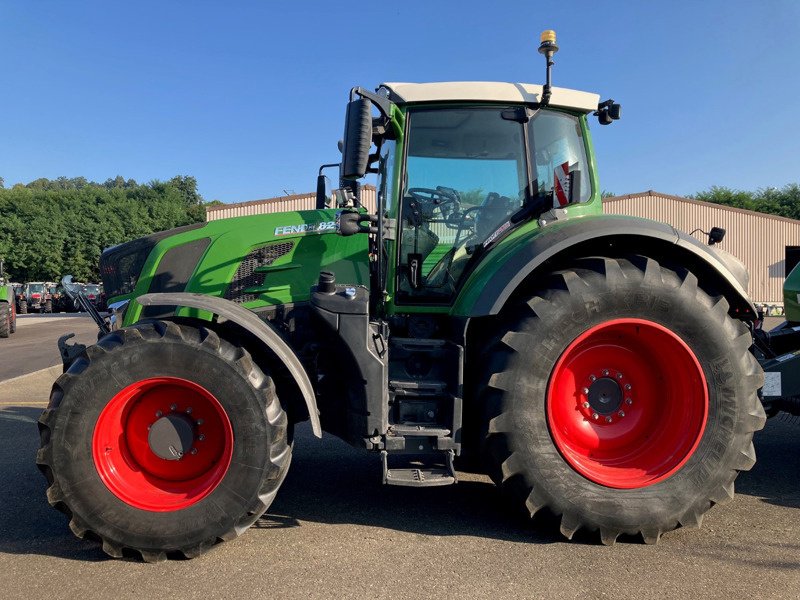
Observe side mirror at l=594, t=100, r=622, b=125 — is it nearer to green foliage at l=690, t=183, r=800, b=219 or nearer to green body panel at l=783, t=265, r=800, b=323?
green body panel at l=783, t=265, r=800, b=323

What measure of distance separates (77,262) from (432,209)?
43.8 m

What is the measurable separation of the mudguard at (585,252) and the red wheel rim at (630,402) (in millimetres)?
468

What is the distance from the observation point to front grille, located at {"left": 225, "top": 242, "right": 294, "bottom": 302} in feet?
12.0

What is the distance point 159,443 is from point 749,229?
Result: 3096 centimetres

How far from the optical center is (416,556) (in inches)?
113

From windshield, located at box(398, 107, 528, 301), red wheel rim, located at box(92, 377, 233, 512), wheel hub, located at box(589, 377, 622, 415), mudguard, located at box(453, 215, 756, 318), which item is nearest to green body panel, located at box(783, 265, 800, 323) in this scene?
mudguard, located at box(453, 215, 756, 318)

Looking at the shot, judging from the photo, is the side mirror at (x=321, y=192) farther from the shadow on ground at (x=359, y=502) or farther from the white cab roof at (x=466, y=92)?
the shadow on ground at (x=359, y=502)

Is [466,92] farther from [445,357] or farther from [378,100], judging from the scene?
[445,357]

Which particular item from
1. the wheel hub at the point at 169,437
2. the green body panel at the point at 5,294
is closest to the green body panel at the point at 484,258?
the wheel hub at the point at 169,437

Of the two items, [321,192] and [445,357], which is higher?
[321,192]

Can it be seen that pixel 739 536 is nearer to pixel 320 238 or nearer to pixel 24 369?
pixel 320 238

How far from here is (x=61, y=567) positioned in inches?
110

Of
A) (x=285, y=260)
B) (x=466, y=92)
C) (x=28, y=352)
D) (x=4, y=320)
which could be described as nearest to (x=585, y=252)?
(x=466, y=92)

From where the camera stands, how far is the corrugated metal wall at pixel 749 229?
27.1 metres
